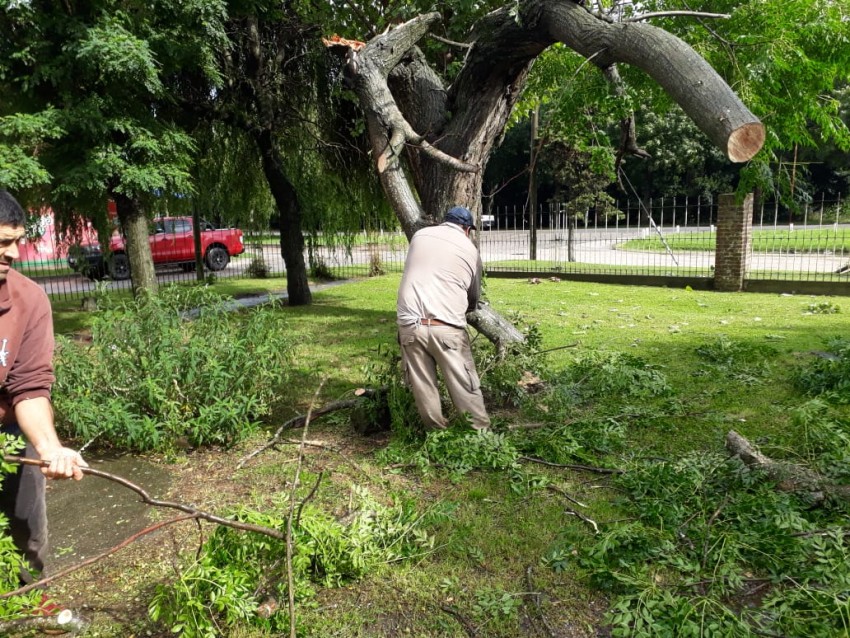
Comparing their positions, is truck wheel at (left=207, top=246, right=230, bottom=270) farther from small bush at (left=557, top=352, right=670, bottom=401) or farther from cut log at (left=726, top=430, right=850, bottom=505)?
cut log at (left=726, top=430, right=850, bottom=505)

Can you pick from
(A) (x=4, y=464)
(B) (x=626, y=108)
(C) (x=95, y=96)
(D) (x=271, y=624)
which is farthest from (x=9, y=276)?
(C) (x=95, y=96)

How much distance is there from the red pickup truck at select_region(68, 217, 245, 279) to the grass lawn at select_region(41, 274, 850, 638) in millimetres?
12194

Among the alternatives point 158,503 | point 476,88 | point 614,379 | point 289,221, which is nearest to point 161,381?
point 158,503

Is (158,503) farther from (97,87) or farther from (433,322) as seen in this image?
(97,87)

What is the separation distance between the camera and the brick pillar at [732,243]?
39.9 ft

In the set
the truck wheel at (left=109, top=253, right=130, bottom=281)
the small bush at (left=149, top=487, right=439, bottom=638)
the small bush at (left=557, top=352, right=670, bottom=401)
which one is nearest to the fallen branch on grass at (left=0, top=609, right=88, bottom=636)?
the small bush at (left=149, top=487, right=439, bottom=638)

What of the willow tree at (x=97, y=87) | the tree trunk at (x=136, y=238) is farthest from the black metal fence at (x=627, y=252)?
the willow tree at (x=97, y=87)

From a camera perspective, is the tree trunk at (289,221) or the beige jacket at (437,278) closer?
the beige jacket at (437,278)

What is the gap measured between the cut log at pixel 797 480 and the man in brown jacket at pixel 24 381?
3729 mm

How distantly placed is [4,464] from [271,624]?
1.34 m

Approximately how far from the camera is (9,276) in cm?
262

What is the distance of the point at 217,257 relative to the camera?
872 inches

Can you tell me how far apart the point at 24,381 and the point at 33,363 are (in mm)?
84

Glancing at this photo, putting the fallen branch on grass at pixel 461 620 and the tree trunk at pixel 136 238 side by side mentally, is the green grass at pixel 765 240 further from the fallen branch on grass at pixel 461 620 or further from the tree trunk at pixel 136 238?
the fallen branch on grass at pixel 461 620
